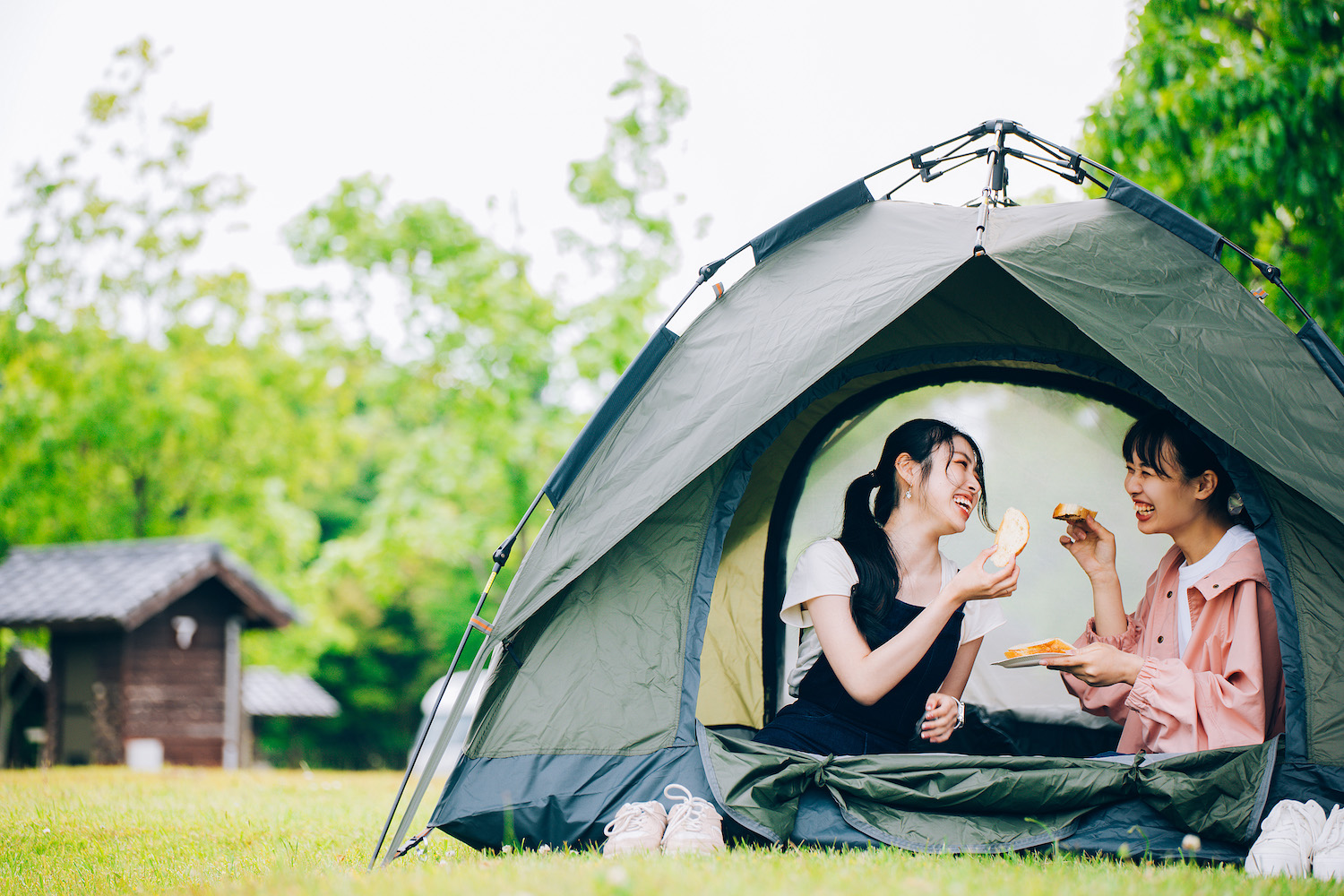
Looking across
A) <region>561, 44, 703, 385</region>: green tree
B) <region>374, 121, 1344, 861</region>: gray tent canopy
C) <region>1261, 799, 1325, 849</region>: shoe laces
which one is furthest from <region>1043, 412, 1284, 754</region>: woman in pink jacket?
<region>561, 44, 703, 385</region>: green tree

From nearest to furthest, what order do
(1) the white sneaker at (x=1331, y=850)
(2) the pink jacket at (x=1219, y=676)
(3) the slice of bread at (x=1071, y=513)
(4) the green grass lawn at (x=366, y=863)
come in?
(4) the green grass lawn at (x=366, y=863) < (1) the white sneaker at (x=1331, y=850) < (2) the pink jacket at (x=1219, y=676) < (3) the slice of bread at (x=1071, y=513)

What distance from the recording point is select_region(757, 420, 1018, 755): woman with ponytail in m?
2.92

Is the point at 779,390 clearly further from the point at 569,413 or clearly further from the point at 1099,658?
the point at 569,413

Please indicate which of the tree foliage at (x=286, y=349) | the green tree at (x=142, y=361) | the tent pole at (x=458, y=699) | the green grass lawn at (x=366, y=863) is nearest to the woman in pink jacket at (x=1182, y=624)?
the green grass lawn at (x=366, y=863)

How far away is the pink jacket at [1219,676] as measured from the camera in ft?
8.73

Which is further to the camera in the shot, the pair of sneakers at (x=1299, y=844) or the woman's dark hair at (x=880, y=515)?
the woman's dark hair at (x=880, y=515)

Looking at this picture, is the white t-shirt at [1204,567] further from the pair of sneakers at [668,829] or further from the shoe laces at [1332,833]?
the pair of sneakers at [668,829]

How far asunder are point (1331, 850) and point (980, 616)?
1.34 m

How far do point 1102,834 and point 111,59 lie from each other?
1630 centimetres

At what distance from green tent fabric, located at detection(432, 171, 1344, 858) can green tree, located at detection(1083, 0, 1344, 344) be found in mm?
2286

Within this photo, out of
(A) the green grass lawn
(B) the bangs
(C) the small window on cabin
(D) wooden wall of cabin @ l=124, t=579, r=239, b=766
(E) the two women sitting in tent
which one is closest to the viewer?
(A) the green grass lawn

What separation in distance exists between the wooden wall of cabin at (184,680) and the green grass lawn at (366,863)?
20.4ft

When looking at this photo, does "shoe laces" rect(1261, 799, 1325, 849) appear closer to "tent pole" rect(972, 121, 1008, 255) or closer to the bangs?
the bangs

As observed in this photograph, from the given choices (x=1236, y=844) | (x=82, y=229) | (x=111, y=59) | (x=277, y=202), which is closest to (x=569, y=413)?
(x=277, y=202)
